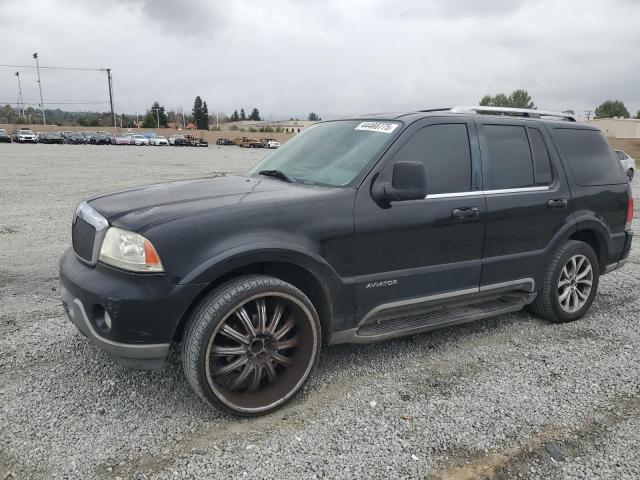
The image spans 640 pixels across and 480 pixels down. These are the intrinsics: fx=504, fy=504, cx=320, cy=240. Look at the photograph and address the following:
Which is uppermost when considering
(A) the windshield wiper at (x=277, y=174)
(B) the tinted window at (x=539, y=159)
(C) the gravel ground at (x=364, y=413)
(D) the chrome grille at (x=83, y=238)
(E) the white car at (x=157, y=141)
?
(B) the tinted window at (x=539, y=159)

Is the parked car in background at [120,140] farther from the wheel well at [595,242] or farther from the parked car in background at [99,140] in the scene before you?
the wheel well at [595,242]

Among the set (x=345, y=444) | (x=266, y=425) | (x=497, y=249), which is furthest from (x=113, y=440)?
(x=497, y=249)

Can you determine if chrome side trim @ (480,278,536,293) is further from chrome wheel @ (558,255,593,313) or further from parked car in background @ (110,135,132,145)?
parked car in background @ (110,135,132,145)

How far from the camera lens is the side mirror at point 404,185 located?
325 cm

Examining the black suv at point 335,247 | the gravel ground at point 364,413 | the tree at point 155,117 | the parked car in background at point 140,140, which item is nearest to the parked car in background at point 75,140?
the parked car in background at point 140,140

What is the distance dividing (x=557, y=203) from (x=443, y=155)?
1286 millimetres

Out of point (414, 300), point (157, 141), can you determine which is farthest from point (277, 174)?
point (157, 141)

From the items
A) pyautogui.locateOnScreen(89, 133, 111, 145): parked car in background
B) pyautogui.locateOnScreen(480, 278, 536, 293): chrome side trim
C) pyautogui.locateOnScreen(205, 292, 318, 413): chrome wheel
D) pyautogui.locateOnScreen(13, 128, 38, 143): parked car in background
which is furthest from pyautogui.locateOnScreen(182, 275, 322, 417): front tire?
pyautogui.locateOnScreen(89, 133, 111, 145): parked car in background

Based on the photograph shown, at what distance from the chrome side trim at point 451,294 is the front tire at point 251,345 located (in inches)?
19.3

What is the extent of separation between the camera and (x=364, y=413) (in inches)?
122

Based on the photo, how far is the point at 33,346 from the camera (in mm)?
3824

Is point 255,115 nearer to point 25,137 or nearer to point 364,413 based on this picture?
point 25,137

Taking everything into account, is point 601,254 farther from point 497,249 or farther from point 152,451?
point 152,451

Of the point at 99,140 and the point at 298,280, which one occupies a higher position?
the point at 298,280
